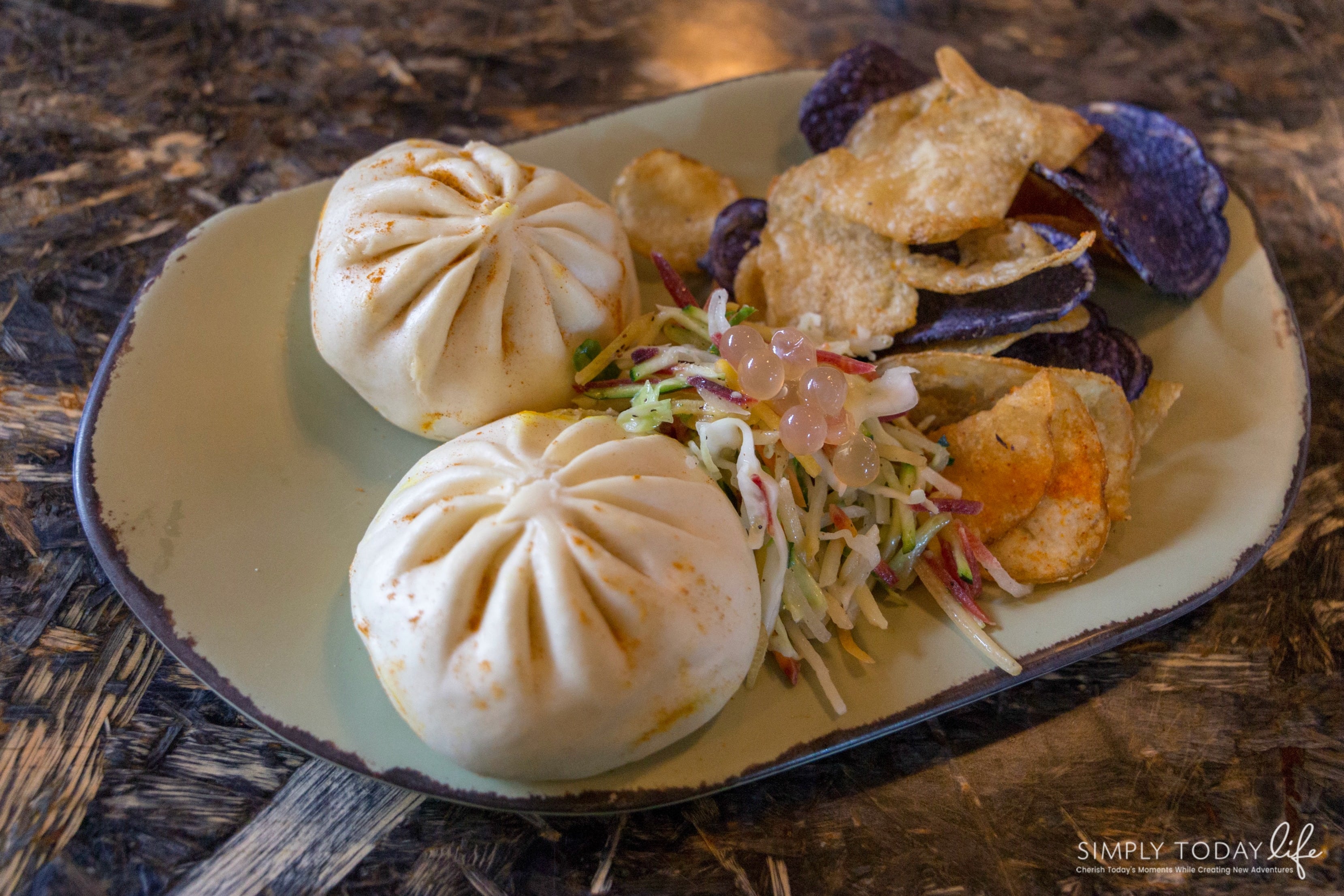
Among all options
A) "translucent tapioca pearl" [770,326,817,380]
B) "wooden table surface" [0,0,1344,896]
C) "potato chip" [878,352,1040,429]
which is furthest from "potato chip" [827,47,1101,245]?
"wooden table surface" [0,0,1344,896]

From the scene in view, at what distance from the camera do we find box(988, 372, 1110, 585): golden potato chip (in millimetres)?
1544

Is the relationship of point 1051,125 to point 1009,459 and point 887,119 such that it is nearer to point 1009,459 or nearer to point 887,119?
point 887,119

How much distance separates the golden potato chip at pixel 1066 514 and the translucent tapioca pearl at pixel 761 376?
549 mm

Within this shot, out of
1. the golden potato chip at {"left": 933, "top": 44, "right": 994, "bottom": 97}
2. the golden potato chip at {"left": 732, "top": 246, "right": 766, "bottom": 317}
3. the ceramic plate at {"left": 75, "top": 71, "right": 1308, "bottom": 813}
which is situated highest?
the golden potato chip at {"left": 933, "top": 44, "right": 994, "bottom": 97}

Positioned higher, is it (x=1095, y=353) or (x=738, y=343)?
(x=738, y=343)

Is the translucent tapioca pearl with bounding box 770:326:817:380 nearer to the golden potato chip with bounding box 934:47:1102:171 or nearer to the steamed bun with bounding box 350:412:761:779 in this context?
the steamed bun with bounding box 350:412:761:779

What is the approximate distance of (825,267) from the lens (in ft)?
5.89

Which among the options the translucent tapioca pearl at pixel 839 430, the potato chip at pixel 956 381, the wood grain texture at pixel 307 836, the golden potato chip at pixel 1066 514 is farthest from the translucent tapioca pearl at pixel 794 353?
the wood grain texture at pixel 307 836

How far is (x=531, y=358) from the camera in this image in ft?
5.20

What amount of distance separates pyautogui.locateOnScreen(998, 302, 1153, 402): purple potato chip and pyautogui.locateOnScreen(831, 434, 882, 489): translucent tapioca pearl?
18.4 inches

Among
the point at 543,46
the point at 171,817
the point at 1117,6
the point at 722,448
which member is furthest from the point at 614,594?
the point at 1117,6

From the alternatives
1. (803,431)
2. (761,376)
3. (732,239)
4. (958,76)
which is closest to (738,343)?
(761,376)

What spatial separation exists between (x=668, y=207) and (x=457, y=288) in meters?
0.69

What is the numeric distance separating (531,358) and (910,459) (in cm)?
75
